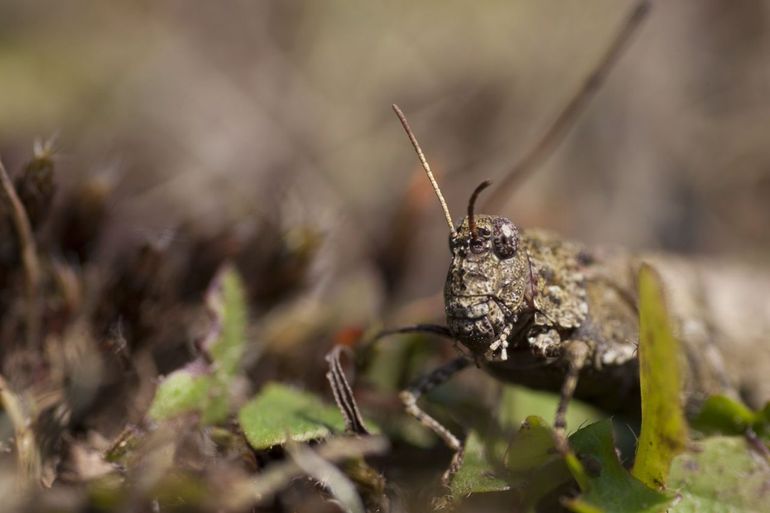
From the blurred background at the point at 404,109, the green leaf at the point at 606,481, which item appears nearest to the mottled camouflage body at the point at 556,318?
the green leaf at the point at 606,481

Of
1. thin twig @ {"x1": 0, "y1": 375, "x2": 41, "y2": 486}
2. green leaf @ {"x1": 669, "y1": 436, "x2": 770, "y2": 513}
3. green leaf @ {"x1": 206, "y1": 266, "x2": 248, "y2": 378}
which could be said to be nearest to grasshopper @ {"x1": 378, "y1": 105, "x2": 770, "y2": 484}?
green leaf @ {"x1": 669, "y1": 436, "x2": 770, "y2": 513}

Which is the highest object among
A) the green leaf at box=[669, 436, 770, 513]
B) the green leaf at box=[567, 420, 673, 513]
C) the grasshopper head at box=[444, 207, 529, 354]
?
the grasshopper head at box=[444, 207, 529, 354]

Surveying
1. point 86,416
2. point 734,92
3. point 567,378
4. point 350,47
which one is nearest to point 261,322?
point 86,416

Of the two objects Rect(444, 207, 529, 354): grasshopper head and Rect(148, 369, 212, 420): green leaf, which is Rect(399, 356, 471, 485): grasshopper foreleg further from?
Rect(148, 369, 212, 420): green leaf

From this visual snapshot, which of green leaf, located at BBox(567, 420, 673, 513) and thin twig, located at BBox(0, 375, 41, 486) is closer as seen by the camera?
green leaf, located at BBox(567, 420, 673, 513)

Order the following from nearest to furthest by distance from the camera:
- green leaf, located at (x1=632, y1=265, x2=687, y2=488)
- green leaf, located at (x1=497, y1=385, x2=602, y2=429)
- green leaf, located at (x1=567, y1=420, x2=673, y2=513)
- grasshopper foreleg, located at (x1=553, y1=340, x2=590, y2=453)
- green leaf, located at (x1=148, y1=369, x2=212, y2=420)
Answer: green leaf, located at (x1=632, y1=265, x2=687, y2=488), green leaf, located at (x1=567, y1=420, x2=673, y2=513), grasshopper foreleg, located at (x1=553, y1=340, x2=590, y2=453), green leaf, located at (x1=148, y1=369, x2=212, y2=420), green leaf, located at (x1=497, y1=385, x2=602, y2=429)

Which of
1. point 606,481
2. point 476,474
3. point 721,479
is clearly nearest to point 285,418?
point 476,474
